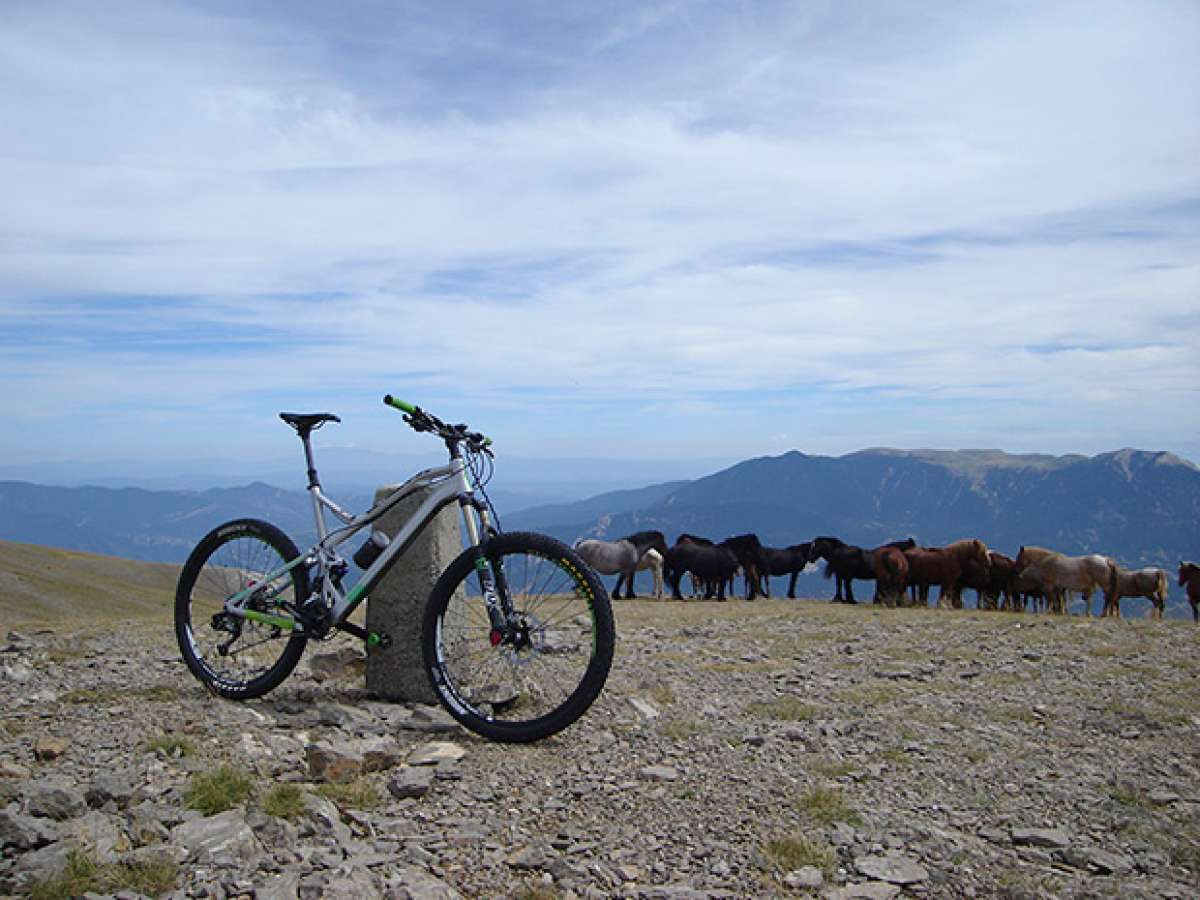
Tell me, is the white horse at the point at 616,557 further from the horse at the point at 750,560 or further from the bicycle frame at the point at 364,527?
the bicycle frame at the point at 364,527

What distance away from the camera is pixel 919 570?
24.9 metres

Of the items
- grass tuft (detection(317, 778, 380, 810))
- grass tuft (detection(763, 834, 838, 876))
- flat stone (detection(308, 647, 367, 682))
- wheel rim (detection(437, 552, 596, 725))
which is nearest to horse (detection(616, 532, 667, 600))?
flat stone (detection(308, 647, 367, 682))

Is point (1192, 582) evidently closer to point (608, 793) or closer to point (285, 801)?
point (608, 793)

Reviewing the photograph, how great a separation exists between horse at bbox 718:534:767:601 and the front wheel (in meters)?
21.4

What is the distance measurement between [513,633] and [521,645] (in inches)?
4.8

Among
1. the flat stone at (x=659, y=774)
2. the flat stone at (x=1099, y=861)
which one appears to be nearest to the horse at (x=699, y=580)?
the flat stone at (x=659, y=774)

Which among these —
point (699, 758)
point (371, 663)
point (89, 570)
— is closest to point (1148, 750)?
point (699, 758)

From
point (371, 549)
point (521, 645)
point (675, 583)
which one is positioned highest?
point (371, 549)

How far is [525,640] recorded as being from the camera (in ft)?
23.1

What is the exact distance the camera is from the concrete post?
8398 millimetres

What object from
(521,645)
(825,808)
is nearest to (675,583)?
(521,645)

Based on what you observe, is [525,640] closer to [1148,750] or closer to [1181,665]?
[1148,750]

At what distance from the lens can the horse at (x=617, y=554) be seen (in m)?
26.9

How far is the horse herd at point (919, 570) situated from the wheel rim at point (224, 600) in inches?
726
